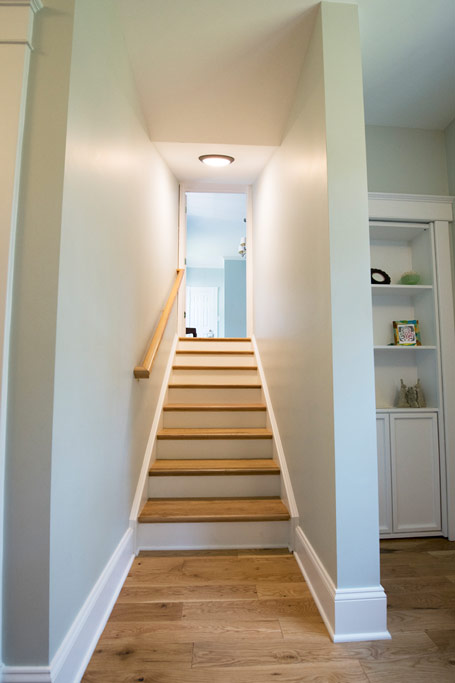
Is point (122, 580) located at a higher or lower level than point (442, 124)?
lower

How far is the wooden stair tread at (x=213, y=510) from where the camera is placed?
2051 millimetres

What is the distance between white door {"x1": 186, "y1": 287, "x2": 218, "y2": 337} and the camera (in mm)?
8273

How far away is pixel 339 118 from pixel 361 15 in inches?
24.2

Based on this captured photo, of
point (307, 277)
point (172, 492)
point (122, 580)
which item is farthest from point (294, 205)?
point (122, 580)

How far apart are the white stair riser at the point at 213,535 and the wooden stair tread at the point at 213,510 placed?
1.4 inches

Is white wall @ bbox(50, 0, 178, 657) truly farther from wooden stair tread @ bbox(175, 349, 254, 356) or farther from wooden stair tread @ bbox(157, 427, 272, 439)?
wooden stair tread @ bbox(175, 349, 254, 356)

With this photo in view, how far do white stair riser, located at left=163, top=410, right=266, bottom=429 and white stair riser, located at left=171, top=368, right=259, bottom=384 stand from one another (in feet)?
1.64

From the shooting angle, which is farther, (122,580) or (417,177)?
(417,177)

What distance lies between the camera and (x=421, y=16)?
170cm

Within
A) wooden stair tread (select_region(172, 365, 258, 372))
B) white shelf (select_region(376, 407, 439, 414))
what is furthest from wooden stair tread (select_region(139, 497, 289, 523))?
wooden stair tread (select_region(172, 365, 258, 372))

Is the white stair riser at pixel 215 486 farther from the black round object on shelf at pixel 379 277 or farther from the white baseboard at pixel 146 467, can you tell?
the black round object on shelf at pixel 379 277

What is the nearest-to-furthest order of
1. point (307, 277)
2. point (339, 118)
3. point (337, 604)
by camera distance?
point (337, 604), point (339, 118), point (307, 277)

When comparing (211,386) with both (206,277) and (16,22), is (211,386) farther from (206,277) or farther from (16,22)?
(206,277)

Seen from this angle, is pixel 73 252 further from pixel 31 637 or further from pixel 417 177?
pixel 417 177
